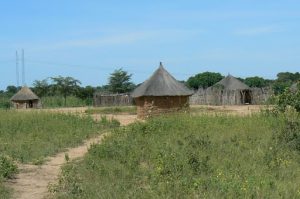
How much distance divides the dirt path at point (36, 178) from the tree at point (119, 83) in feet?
131

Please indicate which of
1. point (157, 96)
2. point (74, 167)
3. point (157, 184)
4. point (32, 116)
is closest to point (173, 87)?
point (157, 96)

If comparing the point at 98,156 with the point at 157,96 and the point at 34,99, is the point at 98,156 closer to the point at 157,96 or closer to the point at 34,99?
the point at 157,96

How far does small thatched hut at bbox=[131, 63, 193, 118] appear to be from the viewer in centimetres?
2281

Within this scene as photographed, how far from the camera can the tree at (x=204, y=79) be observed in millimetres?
56750

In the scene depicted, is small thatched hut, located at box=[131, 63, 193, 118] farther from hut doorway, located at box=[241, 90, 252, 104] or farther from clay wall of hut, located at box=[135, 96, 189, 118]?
hut doorway, located at box=[241, 90, 252, 104]

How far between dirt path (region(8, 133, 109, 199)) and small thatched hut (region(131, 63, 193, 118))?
10566 millimetres

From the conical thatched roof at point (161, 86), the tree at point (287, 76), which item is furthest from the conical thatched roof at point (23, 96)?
the tree at point (287, 76)

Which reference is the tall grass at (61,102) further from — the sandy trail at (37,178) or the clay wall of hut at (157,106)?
the sandy trail at (37,178)

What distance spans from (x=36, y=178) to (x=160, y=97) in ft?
44.8

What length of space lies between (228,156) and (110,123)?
8953 mm

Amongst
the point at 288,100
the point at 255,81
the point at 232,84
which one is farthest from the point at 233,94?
the point at 288,100

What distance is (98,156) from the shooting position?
37.6 feet

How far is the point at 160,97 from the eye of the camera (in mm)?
22859

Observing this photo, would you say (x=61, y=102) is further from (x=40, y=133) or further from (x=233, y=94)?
(x=40, y=133)
